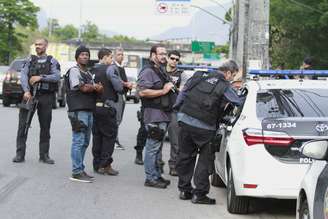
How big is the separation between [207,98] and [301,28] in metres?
30.5

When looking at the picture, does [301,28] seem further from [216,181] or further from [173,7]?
[216,181]

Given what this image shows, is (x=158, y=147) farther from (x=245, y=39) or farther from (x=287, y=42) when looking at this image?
(x=287, y=42)

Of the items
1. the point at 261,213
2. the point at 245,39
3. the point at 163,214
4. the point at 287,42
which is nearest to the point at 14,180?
the point at 163,214

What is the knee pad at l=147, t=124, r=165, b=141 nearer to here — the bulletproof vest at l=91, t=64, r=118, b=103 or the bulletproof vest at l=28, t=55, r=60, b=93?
the bulletproof vest at l=91, t=64, r=118, b=103

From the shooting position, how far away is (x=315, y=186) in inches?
208

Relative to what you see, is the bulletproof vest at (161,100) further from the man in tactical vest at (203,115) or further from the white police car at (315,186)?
the white police car at (315,186)

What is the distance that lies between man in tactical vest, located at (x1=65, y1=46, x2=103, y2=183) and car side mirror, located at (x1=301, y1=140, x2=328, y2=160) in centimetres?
480

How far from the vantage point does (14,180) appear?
30.8 ft

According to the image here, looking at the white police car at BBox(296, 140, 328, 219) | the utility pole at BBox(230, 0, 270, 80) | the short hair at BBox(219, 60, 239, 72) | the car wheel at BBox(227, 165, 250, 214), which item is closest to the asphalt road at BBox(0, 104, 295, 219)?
the car wheel at BBox(227, 165, 250, 214)

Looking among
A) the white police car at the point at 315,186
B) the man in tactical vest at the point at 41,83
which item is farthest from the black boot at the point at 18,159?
the white police car at the point at 315,186

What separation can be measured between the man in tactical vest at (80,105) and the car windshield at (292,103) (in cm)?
269

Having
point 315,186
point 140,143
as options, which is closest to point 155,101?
point 140,143

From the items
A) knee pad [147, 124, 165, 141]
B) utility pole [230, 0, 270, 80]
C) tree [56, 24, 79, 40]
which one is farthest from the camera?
tree [56, 24, 79, 40]

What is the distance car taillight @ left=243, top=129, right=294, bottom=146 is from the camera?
6898 mm
